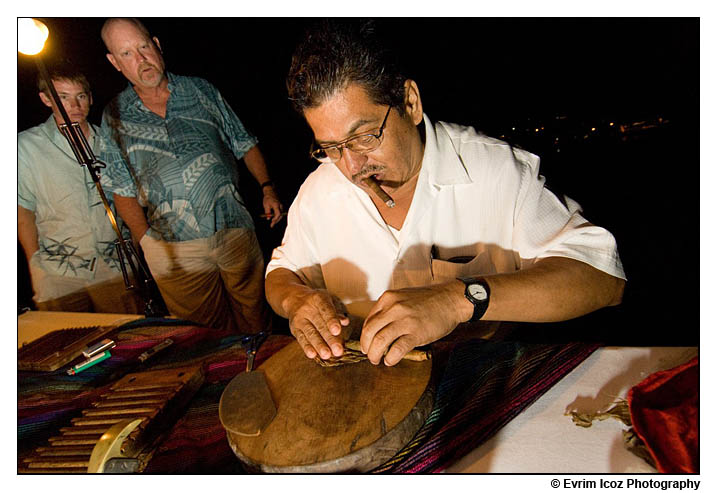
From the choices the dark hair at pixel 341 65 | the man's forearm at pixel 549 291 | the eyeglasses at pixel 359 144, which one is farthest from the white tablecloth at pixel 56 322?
the man's forearm at pixel 549 291

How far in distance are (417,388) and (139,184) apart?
106 inches

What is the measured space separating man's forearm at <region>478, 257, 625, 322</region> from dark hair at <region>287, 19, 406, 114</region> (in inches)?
33.6

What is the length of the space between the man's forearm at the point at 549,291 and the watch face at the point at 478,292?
0.04 meters

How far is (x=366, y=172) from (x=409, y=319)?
0.70 meters

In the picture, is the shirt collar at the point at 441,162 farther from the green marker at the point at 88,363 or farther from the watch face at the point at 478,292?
the green marker at the point at 88,363

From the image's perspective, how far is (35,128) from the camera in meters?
2.66

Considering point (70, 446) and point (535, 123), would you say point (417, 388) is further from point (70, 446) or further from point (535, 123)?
point (535, 123)

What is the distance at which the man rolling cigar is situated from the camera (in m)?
1.32

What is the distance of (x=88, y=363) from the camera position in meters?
1.64

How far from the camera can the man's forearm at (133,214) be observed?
2.91 meters

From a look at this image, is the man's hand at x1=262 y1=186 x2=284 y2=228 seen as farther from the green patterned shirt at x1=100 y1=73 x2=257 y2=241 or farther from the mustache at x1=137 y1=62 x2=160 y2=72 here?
the mustache at x1=137 y1=62 x2=160 y2=72
